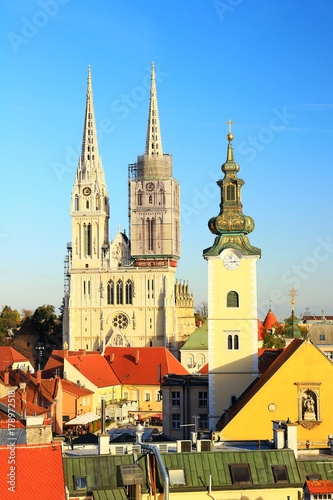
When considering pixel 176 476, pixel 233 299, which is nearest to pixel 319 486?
pixel 176 476

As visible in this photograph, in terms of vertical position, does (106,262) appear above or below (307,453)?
above

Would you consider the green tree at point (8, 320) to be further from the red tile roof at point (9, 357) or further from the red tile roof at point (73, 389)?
the red tile roof at point (73, 389)

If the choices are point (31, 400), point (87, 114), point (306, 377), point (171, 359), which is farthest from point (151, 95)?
point (306, 377)

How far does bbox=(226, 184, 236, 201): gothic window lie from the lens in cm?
5078

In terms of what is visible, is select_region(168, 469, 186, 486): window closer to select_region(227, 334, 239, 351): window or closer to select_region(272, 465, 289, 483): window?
select_region(272, 465, 289, 483): window

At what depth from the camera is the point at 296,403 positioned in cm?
3778

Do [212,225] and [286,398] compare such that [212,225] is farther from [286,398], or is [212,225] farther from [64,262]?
[64,262]

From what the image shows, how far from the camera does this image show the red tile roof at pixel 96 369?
80.2 meters

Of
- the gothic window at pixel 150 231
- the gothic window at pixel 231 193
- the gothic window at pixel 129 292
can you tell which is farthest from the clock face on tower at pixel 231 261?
the gothic window at pixel 150 231

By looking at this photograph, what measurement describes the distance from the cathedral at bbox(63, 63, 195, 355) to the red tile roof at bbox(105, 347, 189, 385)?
28937 mm

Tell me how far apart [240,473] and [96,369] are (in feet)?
189

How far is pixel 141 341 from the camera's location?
123 meters

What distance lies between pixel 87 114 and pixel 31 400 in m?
79.4

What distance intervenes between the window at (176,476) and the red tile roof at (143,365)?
2302 inches
